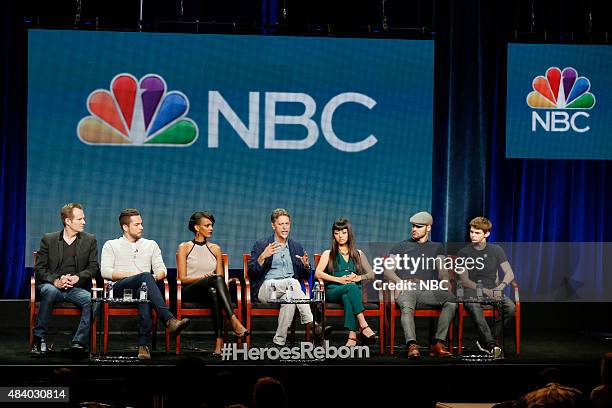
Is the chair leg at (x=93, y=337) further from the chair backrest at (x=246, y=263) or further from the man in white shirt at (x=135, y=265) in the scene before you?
the chair backrest at (x=246, y=263)

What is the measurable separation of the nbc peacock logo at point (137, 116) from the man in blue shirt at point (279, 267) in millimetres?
1279

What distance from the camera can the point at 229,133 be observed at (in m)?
8.22

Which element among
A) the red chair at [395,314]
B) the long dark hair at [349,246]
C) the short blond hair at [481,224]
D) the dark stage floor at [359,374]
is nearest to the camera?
the dark stage floor at [359,374]

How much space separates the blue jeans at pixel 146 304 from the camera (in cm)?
679

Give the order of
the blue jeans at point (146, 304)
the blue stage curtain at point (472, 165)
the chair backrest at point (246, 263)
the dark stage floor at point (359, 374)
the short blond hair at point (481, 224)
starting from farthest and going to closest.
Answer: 1. the blue stage curtain at point (472, 165)
2. the chair backrest at point (246, 263)
3. the short blond hair at point (481, 224)
4. the blue jeans at point (146, 304)
5. the dark stage floor at point (359, 374)

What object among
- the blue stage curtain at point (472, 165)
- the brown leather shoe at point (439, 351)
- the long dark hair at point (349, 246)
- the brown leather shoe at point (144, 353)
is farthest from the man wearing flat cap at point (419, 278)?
the brown leather shoe at point (144, 353)

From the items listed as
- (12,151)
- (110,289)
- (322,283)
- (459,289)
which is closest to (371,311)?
(322,283)

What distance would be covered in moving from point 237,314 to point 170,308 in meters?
0.50

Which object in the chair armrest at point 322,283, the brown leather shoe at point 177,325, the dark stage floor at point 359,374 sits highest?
the chair armrest at point 322,283

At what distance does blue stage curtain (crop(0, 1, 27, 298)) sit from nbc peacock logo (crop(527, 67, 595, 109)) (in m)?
4.13

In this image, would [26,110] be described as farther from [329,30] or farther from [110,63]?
[329,30]

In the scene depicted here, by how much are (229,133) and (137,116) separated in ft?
2.41

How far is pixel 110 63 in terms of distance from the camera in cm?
807

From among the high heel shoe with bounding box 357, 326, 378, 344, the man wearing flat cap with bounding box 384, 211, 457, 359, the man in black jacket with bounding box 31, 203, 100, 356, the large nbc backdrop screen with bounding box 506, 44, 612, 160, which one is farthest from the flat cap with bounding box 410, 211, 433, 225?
the man in black jacket with bounding box 31, 203, 100, 356
